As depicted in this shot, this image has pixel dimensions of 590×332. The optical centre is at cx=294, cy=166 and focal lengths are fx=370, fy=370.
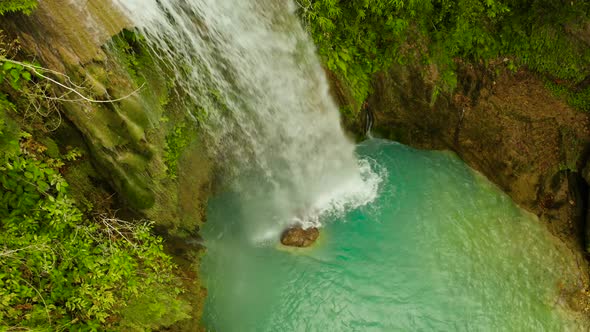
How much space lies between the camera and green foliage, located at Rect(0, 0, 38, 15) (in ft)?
13.7

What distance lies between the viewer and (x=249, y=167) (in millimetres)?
7488

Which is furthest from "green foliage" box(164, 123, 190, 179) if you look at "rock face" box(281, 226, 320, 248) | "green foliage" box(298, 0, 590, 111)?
"green foliage" box(298, 0, 590, 111)

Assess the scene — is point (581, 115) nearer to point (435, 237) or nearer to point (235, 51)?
point (435, 237)

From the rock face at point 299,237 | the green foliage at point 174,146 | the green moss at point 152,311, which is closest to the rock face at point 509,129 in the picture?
the rock face at point 299,237

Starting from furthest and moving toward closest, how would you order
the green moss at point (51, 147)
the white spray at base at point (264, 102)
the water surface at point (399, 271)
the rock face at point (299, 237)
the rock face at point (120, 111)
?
the rock face at point (299, 237) < the water surface at point (399, 271) < the white spray at base at point (264, 102) < the green moss at point (51, 147) < the rock face at point (120, 111)

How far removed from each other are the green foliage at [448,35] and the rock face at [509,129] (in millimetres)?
385

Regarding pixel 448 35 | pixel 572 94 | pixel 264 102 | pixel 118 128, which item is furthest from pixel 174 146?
pixel 572 94

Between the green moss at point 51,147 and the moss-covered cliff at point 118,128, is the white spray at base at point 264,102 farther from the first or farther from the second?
the green moss at point 51,147

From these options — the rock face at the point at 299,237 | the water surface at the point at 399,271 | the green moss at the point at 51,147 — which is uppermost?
the green moss at the point at 51,147

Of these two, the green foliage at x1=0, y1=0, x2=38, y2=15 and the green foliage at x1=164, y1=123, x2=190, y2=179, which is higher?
the green foliage at x1=0, y1=0, x2=38, y2=15

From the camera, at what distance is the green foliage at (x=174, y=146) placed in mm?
5980

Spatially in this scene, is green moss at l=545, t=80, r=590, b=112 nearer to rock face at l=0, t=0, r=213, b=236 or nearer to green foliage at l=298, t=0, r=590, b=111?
green foliage at l=298, t=0, r=590, b=111

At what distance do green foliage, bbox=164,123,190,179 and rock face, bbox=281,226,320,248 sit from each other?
Answer: 2.68 m

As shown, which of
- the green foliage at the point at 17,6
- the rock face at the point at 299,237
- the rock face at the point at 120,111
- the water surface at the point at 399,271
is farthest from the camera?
the rock face at the point at 299,237
